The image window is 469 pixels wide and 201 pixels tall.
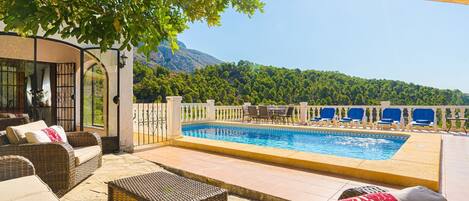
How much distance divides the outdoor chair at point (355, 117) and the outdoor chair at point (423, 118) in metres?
1.58

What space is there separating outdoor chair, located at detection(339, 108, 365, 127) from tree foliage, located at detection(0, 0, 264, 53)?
980 centimetres

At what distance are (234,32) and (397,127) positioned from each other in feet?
139

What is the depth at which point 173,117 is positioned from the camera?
Result: 683 centimetres

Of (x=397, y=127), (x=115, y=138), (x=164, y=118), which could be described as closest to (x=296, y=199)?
(x=115, y=138)

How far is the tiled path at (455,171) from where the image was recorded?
3.19 metres

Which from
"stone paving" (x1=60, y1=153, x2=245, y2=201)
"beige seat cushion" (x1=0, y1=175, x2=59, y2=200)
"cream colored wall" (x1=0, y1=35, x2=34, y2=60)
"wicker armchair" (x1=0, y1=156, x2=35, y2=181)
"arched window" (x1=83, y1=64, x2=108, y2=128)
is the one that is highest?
"cream colored wall" (x1=0, y1=35, x2=34, y2=60)

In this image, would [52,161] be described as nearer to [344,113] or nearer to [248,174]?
[248,174]

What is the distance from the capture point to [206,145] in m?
5.98

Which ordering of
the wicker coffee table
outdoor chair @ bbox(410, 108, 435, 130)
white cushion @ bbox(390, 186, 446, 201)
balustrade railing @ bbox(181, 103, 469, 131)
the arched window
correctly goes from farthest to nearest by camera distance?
balustrade railing @ bbox(181, 103, 469, 131), outdoor chair @ bbox(410, 108, 435, 130), the arched window, the wicker coffee table, white cushion @ bbox(390, 186, 446, 201)

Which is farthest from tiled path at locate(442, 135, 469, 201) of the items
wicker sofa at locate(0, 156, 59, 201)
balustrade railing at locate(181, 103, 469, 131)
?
wicker sofa at locate(0, 156, 59, 201)

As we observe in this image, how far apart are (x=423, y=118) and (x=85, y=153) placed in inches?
378

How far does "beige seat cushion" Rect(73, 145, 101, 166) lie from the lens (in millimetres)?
3589

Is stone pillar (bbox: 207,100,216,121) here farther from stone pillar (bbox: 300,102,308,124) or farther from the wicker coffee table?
the wicker coffee table

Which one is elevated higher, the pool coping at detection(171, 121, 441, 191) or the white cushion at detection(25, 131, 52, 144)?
the white cushion at detection(25, 131, 52, 144)
